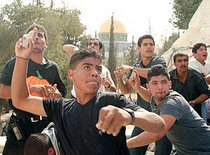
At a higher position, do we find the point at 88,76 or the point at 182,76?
the point at 88,76

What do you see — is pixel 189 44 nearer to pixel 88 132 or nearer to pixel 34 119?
pixel 34 119

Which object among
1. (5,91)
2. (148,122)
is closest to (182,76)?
(5,91)

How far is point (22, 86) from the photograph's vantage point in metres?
2.47

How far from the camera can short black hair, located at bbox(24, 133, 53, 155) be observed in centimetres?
259

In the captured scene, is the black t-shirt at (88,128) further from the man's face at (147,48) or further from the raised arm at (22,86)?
the man's face at (147,48)

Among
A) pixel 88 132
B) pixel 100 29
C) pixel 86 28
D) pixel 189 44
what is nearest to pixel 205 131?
pixel 88 132

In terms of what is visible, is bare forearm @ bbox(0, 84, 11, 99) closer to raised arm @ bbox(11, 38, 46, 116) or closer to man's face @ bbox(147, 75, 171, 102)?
raised arm @ bbox(11, 38, 46, 116)

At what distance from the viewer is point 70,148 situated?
2225mm

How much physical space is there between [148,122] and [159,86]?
1.37 meters

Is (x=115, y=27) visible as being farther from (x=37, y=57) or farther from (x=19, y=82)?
(x=19, y=82)

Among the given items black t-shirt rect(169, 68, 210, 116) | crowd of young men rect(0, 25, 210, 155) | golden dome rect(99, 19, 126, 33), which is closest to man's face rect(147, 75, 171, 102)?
crowd of young men rect(0, 25, 210, 155)

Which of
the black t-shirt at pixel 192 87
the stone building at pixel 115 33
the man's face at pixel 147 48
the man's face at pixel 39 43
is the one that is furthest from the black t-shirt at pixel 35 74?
the stone building at pixel 115 33

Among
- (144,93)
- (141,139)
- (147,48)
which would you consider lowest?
(141,139)

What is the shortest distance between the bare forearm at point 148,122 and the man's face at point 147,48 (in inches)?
105
